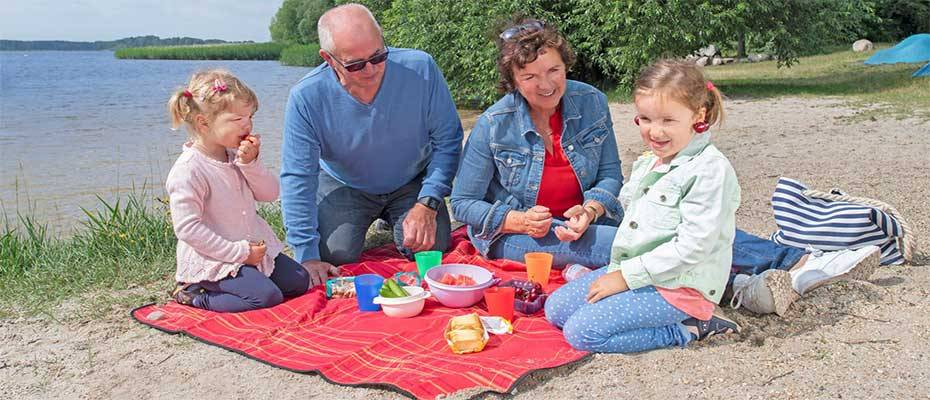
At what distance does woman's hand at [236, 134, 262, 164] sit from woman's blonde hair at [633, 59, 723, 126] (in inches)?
72.6

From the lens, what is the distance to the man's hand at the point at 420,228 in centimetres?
418

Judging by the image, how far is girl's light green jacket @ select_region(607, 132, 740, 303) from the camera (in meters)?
2.78

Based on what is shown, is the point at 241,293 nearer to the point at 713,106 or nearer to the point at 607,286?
the point at 607,286

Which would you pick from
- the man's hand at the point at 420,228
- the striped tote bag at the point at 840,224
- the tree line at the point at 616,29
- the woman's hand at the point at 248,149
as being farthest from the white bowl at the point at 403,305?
the tree line at the point at 616,29

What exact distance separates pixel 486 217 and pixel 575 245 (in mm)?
502

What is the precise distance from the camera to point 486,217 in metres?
4.03

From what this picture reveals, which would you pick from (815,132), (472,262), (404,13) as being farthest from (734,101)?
(472,262)

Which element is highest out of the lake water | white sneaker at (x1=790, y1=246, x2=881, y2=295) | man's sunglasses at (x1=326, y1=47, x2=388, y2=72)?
man's sunglasses at (x1=326, y1=47, x2=388, y2=72)

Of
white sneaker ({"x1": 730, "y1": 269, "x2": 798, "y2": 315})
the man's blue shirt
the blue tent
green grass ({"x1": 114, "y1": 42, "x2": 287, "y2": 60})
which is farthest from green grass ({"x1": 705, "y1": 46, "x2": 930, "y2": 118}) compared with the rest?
green grass ({"x1": 114, "y1": 42, "x2": 287, "y2": 60})

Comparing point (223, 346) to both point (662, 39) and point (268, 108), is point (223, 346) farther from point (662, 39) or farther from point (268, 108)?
point (268, 108)

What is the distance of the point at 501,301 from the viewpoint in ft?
11.1

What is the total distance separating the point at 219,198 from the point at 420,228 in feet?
3.65

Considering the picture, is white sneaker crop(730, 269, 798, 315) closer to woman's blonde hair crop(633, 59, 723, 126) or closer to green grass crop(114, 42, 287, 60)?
woman's blonde hair crop(633, 59, 723, 126)

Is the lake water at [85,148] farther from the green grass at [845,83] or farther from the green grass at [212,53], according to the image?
the green grass at [212,53]
